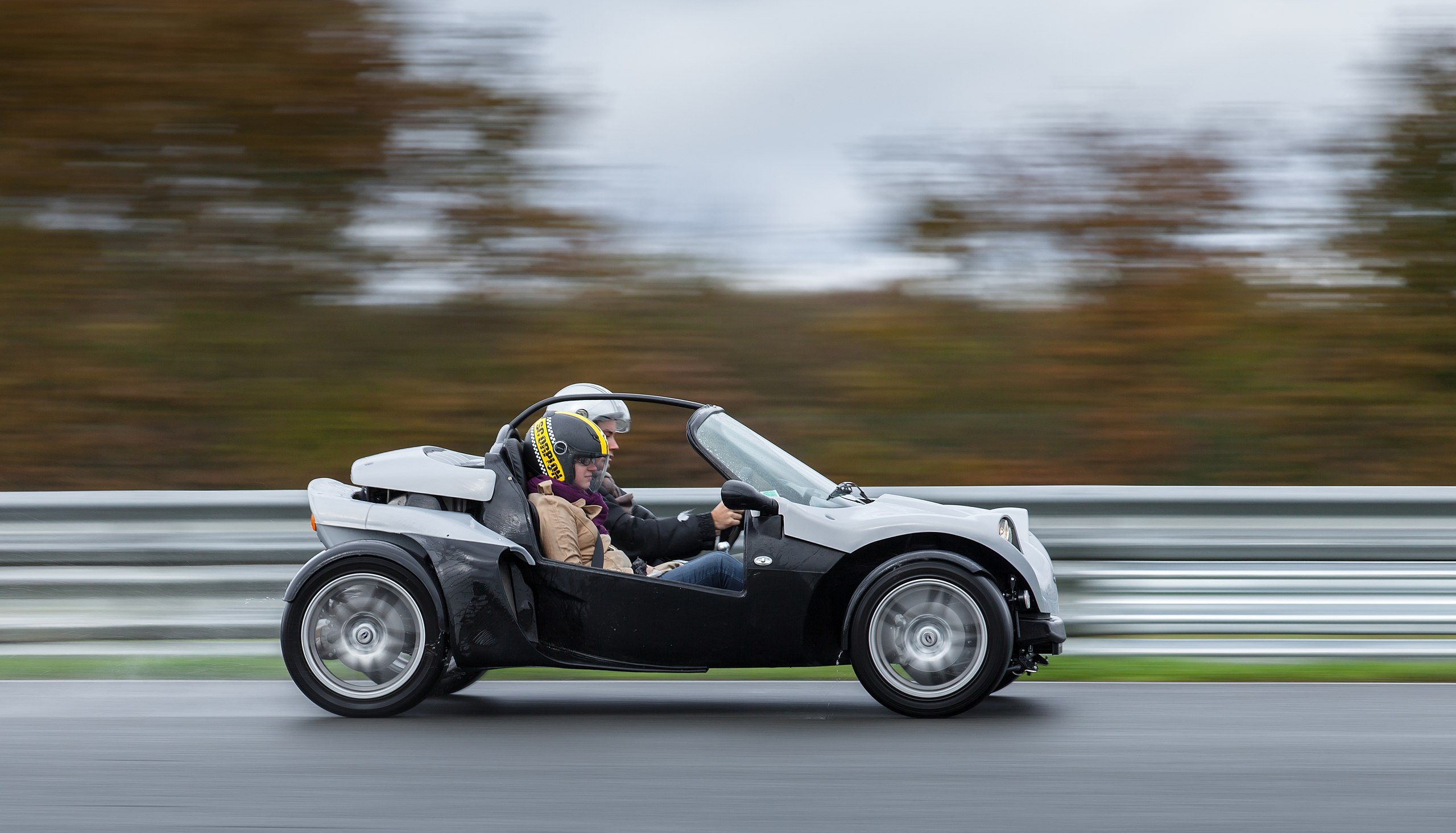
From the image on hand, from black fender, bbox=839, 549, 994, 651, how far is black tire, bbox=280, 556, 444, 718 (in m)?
1.55

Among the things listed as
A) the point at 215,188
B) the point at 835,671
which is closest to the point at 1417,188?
the point at 835,671

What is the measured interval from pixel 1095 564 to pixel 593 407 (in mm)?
2697

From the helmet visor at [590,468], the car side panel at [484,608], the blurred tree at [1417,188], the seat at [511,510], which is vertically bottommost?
the car side panel at [484,608]

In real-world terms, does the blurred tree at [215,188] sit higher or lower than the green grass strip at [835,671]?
higher

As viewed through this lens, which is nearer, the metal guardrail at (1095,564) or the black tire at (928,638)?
the black tire at (928,638)

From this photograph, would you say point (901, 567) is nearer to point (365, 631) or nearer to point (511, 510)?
point (511, 510)

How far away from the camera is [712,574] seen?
5.59m

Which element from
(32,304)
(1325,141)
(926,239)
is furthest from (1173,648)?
(32,304)

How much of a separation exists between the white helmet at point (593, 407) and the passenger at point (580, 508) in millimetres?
132

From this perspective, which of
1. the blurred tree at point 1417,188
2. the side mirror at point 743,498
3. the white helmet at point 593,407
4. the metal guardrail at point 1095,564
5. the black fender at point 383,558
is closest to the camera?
the side mirror at point 743,498

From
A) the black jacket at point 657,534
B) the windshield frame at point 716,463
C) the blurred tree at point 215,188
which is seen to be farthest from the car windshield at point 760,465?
the blurred tree at point 215,188

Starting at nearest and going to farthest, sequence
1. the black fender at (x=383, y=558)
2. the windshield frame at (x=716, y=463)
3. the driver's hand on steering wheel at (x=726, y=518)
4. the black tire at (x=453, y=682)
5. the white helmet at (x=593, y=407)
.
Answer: the black fender at (x=383, y=558)
the windshield frame at (x=716, y=463)
the driver's hand on steering wheel at (x=726, y=518)
the white helmet at (x=593, y=407)
the black tire at (x=453, y=682)

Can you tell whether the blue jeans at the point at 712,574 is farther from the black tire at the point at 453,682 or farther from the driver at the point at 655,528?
the black tire at the point at 453,682

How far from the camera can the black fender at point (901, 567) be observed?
545 cm
